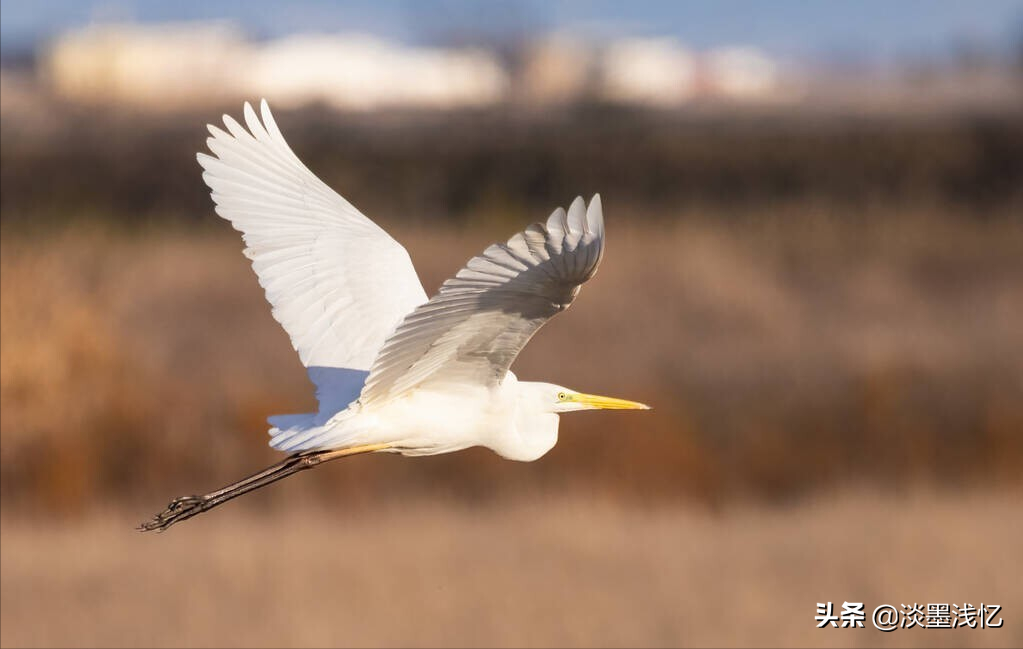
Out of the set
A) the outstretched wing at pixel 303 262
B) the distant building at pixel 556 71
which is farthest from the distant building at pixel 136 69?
the outstretched wing at pixel 303 262

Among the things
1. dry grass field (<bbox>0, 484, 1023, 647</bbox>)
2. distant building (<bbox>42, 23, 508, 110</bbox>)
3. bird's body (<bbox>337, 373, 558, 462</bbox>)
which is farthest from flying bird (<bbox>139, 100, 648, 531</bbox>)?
distant building (<bbox>42, 23, 508, 110</bbox>)

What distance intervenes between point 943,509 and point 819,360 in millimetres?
1839

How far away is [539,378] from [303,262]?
7.47 metres

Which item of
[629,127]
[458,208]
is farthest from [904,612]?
[629,127]

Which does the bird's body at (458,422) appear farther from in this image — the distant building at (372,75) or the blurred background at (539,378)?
the distant building at (372,75)

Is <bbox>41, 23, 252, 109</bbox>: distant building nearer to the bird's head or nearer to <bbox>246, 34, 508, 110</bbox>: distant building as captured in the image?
<bbox>246, 34, 508, 110</bbox>: distant building

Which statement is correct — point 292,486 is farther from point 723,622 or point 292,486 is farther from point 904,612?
point 904,612

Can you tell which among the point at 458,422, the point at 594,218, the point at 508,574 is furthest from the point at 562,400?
the point at 508,574

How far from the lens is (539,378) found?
12.8 meters

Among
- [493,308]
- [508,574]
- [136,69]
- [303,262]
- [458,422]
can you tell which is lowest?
[458,422]

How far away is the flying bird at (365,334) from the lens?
14.8 ft

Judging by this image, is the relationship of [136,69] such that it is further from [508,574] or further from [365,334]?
[365,334]

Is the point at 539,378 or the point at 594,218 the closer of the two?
the point at 594,218

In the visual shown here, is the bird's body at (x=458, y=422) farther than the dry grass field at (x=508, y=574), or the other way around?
the dry grass field at (x=508, y=574)
